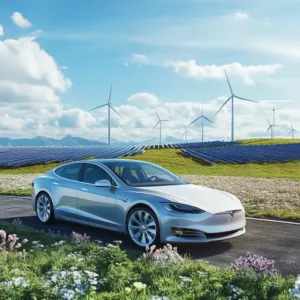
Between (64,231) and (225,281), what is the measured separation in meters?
5.03

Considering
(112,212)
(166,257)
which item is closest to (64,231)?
(112,212)

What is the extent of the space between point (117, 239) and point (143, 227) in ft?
3.02

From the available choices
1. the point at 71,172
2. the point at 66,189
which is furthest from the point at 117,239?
the point at 71,172

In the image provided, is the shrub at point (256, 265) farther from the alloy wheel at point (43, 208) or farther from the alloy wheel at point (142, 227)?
the alloy wheel at point (43, 208)

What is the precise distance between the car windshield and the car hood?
0.39 metres

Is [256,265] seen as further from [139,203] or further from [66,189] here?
[66,189]

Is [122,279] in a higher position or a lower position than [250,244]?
higher

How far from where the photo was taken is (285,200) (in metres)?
14.0

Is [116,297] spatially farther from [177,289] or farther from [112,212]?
[112,212]

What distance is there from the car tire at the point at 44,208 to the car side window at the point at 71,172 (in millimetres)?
684

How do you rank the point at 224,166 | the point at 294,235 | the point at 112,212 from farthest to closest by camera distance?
the point at 224,166 → the point at 294,235 → the point at 112,212

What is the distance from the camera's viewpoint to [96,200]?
28.2 feet

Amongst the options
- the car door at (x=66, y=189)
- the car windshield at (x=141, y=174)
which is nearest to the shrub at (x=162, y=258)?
the car windshield at (x=141, y=174)

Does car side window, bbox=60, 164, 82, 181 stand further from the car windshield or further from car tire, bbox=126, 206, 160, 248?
car tire, bbox=126, 206, 160, 248
